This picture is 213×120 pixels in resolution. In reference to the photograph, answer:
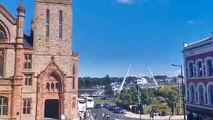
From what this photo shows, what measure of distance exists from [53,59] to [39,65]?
2233 mm

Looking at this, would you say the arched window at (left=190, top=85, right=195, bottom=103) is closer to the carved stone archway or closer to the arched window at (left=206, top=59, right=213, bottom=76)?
the arched window at (left=206, top=59, right=213, bottom=76)

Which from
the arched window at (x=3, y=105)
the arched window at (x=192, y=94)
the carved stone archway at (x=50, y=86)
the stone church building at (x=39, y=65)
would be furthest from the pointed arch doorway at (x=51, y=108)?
the arched window at (x=192, y=94)

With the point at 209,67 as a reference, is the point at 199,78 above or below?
below

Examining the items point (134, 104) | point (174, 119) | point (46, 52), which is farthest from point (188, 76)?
point (134, 104)

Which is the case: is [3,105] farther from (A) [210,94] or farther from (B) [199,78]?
(A) [210,94]

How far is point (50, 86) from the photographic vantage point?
4069cm

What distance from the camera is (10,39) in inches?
1489

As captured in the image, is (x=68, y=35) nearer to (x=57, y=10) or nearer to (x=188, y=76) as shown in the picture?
(x=57, y=10)

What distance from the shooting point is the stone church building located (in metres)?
36.8

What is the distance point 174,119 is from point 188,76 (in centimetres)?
1697

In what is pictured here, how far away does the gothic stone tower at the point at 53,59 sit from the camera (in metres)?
40.1

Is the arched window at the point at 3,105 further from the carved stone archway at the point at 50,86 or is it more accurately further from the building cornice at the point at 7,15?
the building cornice at the point at 7,15

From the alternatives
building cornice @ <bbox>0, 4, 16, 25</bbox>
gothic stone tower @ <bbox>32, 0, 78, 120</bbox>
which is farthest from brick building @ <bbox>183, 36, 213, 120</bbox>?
building cornice @ <bbox>0, 4, 16, 25</bbox>

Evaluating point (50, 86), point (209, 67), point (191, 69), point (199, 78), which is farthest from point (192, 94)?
point (50, 86)
